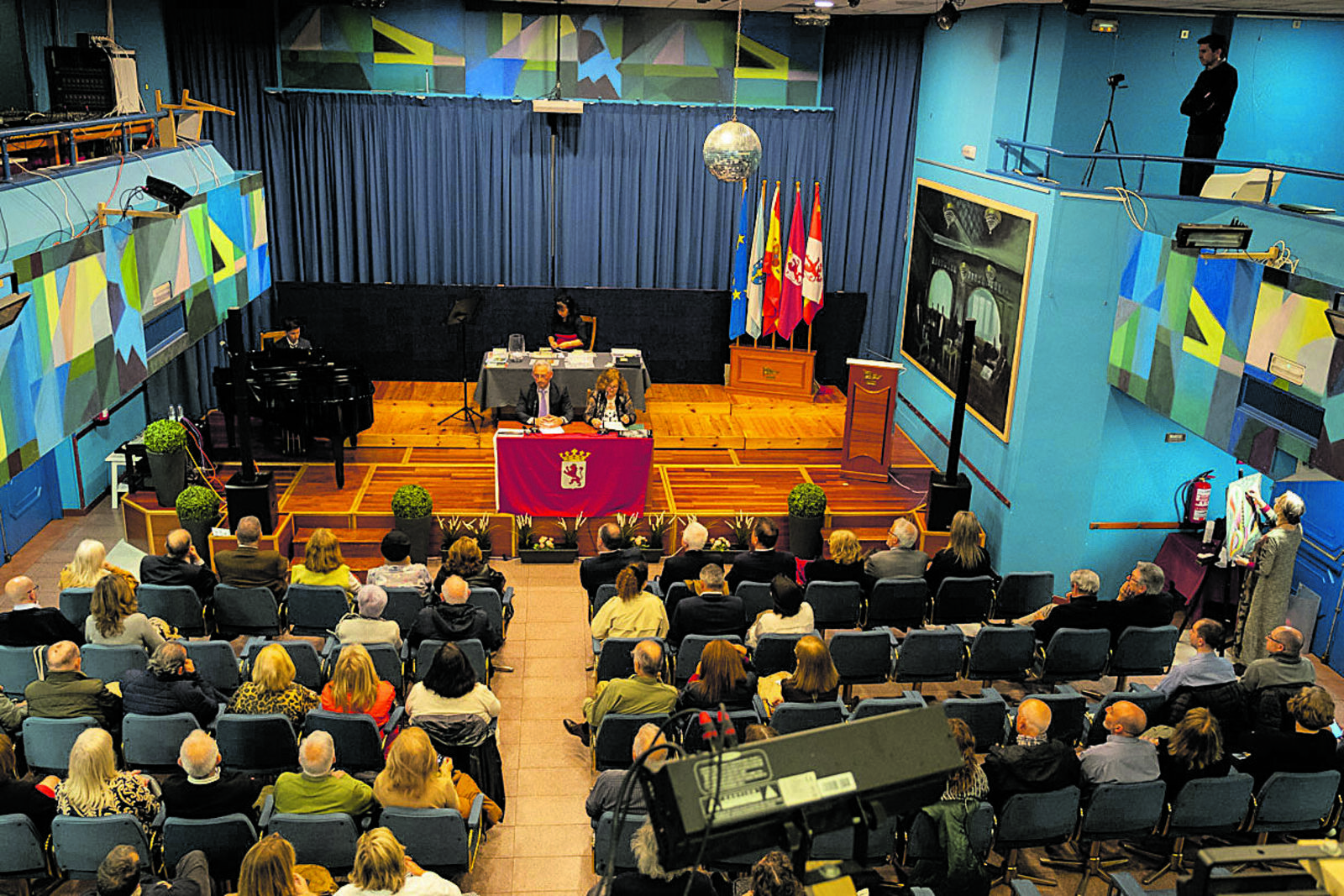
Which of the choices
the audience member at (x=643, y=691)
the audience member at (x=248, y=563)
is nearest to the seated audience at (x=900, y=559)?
the audience member at (x=643, y=691)

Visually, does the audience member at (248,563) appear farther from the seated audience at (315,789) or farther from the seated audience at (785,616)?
the seated audience at (785,616)

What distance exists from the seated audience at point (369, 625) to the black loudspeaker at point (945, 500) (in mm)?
5050

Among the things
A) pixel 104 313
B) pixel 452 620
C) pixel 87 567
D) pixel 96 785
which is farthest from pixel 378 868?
pixel 104 313

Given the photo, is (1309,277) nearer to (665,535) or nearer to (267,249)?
(665,535)

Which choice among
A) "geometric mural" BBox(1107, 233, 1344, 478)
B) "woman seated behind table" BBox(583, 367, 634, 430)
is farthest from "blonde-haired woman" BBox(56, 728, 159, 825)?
"geometric mural" BBox(1107, 233, 1344, 478)

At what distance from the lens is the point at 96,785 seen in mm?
4723

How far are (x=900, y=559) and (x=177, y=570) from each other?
4.87m

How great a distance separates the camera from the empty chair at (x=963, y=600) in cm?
756

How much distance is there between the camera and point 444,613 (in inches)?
261

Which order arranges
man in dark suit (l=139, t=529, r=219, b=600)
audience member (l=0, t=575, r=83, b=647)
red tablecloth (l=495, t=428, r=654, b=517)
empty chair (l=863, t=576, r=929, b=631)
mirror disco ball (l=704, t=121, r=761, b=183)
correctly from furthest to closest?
red tablecloth (l=495, t=428, r=654, b=517), mirror disco ball (l=704, t=121, r=761, b=183), empty chair (l=863, t=576, r=929, b=631), man in dark suit (l=139, t=529, r=219, b=600), audience member (l=0, t=575, r=83, b=647)

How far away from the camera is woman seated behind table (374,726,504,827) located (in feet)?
15.8

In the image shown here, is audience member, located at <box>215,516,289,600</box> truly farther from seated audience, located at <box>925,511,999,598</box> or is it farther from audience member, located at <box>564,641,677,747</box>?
seated audience, located at <box>925,511,999,598</box>

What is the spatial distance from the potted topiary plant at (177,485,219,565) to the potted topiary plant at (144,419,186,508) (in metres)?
0.28

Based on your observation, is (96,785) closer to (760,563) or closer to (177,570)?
(177,570)
